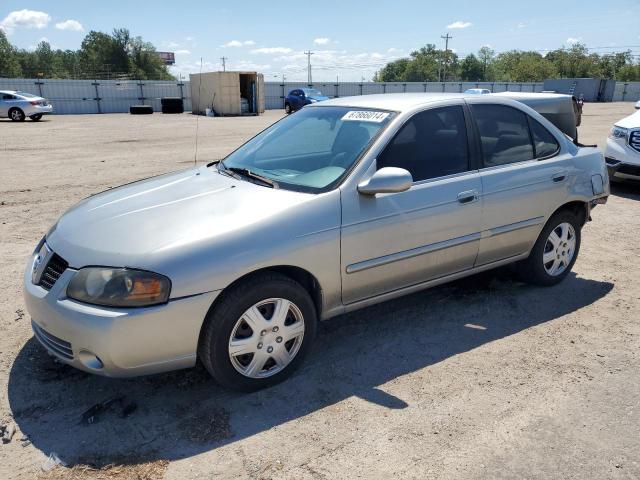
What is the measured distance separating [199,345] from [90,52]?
98197mm

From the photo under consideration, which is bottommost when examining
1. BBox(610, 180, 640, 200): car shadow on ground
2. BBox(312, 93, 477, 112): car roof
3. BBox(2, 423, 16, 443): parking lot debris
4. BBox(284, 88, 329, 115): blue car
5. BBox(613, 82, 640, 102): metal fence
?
BBox(2, 423, 16, 443): parking lot debris

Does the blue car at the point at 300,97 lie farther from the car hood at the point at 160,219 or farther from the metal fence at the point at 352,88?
the car hood at the point at 160,219

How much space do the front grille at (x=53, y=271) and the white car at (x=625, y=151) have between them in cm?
861

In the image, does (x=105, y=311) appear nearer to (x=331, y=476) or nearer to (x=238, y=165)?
(x=331, y=476)

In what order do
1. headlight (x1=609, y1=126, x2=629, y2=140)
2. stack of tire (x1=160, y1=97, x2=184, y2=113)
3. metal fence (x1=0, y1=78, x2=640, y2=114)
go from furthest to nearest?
stack of tire (x1=160, y1=97, x2=184, y2=113)
metal fence (x1=0, y1=78, x2=640, y2=114)
headlight (x1=609, y1=126, x2=629, y2=140)

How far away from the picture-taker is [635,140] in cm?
852

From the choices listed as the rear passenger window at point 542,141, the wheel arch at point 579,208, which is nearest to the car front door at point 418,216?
the rear passenger window at point 542,141

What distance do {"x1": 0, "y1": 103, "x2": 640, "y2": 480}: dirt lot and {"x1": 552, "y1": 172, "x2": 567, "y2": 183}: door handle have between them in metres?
1.01

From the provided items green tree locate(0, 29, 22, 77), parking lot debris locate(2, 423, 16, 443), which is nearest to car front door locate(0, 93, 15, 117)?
parking lot debris locate(2, 423, 16, 443)

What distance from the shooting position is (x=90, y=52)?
87750 mm

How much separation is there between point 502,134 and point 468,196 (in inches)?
30.7

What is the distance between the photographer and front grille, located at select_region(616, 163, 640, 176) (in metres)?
8.45

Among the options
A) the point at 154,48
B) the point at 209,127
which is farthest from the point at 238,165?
the point at 154,48

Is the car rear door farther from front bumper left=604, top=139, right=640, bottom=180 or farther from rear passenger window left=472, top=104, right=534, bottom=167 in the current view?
front bumper left=604, top=139, right=640, bottom=180
